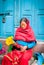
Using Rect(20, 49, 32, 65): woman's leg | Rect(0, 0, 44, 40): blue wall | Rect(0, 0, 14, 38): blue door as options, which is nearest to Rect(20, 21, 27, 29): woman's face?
Rect(20, 49, 32, 65): woman's leg

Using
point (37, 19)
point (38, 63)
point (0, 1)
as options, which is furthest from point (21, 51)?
point (0, 1)

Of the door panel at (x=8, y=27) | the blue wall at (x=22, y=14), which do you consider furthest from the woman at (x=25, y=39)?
the door panel at (x=8, y=27)

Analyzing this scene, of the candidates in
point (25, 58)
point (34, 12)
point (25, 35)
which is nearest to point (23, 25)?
point (25, 35)

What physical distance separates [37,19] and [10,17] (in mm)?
672

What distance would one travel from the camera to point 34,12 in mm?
6035

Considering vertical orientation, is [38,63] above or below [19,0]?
below

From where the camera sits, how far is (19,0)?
6082 millimetres

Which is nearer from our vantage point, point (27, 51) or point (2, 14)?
point (27, 51)

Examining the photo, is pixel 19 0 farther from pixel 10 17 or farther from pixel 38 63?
pixel 38 63

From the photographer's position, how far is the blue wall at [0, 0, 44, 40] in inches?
237

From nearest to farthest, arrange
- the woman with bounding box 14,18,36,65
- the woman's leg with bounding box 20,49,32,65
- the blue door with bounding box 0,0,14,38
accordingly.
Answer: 1. the woman's leg with bounding box 20,49,32,65
2. the woman with bounding box 14,18,36,65
3. the blue door with bounding box 0,0,14,38

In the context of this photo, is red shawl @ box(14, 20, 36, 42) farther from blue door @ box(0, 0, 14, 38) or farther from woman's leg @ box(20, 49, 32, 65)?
blue door @ box(0, 0, 14, 38)

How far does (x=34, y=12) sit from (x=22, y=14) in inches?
11.6

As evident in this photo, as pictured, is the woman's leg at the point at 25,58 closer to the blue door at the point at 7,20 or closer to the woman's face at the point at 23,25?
the woman's face at the point at 23,25
